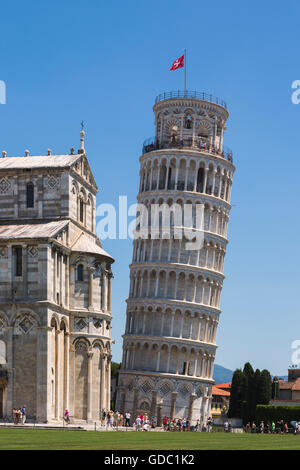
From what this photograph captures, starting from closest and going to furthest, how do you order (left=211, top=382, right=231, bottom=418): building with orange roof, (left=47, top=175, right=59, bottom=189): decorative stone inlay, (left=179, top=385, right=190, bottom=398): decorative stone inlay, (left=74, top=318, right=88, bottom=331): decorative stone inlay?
1. (left=74, top=318, right=88, bottom=331): decorative stone inlay
2. (left=47, top=175, right=59, bottom=189): decorative stone inlay
3. (left=179, top=385, right=190, bottom=398): decorative stone inlay
4. (left=211, top=382, right=231, bottom=418): building with orange roof

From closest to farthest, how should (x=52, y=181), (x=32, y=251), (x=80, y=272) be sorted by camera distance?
(x=32, y=251) < (x=80, y=272) < (x=52, y=181)

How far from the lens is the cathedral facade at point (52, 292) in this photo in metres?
57.0

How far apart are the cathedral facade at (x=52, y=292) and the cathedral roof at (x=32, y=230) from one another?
0.23ft

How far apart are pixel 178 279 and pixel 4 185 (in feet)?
111

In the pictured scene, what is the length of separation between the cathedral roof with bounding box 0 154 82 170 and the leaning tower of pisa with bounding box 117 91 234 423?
30.8 meters

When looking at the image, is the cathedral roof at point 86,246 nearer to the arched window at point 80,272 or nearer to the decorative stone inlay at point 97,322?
the arched window at point 80,272

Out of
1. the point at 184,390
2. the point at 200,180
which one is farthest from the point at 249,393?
the point at 200,180

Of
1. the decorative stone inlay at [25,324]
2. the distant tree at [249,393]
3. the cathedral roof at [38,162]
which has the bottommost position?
the decorative stone inlay at [25,324]

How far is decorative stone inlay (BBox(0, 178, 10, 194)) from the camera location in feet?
213

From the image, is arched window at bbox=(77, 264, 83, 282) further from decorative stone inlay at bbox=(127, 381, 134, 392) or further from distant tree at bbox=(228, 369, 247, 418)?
distant tree at bbox=(228, 369, 247, 418)

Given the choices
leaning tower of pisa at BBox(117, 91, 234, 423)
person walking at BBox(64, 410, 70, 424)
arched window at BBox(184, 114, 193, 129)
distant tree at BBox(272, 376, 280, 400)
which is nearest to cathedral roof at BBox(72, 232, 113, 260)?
person walking at BBox(64, 410, 70, 424)

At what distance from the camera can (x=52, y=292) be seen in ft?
191

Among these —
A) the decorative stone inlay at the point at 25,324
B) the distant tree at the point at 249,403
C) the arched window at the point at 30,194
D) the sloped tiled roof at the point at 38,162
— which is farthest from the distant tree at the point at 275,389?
the decorative stone inlay at the point at 25,324

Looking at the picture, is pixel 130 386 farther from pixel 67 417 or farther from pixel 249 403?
pixel 67 417
